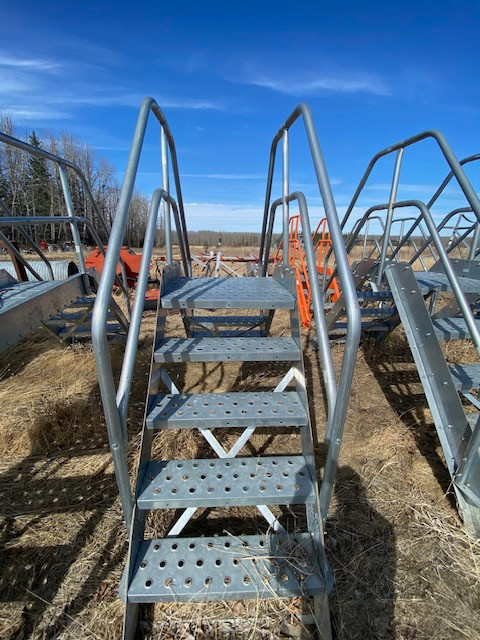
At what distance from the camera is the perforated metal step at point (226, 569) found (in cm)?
144

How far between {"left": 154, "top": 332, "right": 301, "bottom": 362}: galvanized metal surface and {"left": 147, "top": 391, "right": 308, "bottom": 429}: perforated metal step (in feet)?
0.71

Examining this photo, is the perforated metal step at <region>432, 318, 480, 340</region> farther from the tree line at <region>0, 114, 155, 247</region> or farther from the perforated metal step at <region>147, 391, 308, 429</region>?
the tree line at <region>0, 114, 155, 247</region>

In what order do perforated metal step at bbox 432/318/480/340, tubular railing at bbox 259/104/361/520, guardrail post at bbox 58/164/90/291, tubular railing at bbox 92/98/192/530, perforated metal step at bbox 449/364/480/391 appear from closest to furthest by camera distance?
1. tubular railing at bbox 92/98/192/530
2. tubular railing at bbox 259/104/361/520
3. perforated metal step at bbox 449/364/480/391
4. perforated metal step at bbox 432/318/480/340
5. guardrail post at bbox 58/164/90/291

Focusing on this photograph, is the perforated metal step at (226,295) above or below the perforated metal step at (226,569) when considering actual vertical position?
above

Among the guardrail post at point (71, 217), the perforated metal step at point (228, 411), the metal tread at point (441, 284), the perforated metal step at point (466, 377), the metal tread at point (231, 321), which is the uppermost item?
the guardrail post at point (71, 217)

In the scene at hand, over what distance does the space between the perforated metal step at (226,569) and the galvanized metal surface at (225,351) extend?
875mm

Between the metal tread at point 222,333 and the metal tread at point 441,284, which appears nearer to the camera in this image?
the metal tread at point 441,284

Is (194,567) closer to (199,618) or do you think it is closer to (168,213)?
(199,618)

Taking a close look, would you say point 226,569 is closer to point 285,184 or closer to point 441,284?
point 285,184

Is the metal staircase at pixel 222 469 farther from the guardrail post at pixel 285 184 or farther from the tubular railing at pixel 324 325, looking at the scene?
the guardrail post at pixel 285 184

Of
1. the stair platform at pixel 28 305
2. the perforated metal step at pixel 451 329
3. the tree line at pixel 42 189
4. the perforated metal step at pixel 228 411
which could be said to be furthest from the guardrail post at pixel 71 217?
the tree line at pixel 42 189

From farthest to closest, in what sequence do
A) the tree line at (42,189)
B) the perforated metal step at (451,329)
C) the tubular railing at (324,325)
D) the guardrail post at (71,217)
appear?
1. the tree line at (42,189)
2. the guardrail post at (71,217)
3. the perforated metal step at (451,329)
4. the tubular railing at (324,325)

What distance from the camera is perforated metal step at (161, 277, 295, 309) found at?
216 centimetres

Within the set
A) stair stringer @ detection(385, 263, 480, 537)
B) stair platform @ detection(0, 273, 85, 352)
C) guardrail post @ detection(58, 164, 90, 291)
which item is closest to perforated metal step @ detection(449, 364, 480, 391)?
stair stringer @ detection(385, 263, 480, 537)
